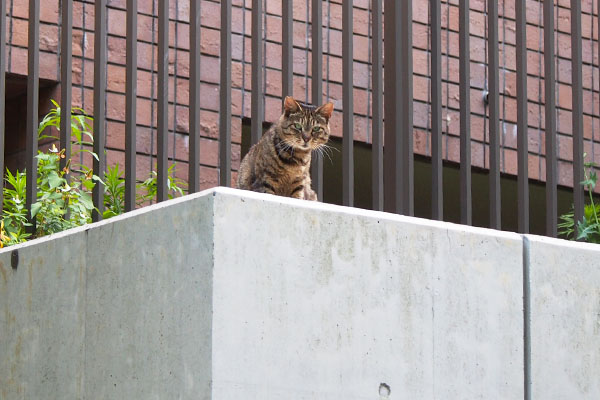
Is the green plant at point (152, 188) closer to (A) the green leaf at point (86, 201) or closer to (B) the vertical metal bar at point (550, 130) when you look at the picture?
(A) the green leaf at point (86, 201)

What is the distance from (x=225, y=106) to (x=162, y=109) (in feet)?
0.68

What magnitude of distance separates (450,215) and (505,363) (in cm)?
502

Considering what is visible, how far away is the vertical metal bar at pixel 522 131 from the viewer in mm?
4180

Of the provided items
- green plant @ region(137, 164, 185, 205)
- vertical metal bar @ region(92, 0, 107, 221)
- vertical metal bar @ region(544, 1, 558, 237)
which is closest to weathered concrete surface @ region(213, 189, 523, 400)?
vertical metal bar @ region(544, 1, 558, 237)

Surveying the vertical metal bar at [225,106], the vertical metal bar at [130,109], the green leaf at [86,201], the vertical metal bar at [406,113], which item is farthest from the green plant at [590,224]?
the green leaf at [86,201]

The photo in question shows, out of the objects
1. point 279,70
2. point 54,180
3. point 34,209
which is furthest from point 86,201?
point 279,70

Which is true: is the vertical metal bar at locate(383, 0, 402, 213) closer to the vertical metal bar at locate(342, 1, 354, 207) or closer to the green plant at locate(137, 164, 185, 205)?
the vertical metal bar at locate(342, 1, 354, 207)

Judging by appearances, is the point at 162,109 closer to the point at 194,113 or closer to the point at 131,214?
the point at 194,113

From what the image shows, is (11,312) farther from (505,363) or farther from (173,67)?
(173,67)

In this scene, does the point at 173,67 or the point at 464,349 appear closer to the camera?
the point at 464,349

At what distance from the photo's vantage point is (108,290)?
10.9 ft

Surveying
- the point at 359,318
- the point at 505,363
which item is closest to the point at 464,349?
the point at 505,363

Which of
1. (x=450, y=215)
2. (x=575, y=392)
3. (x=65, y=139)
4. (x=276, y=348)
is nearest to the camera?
(x=276, y=348)

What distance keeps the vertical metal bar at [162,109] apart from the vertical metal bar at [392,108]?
736mm
